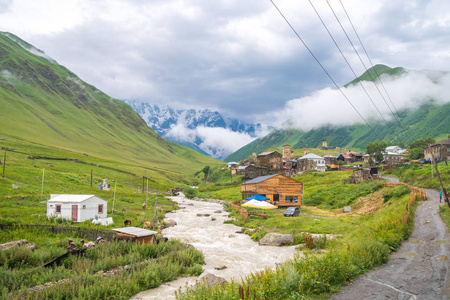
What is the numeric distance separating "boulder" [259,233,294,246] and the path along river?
70 centimetres

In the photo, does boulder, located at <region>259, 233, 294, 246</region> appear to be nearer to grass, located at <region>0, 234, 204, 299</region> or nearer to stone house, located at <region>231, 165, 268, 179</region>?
grass, located at <region>0, 234, 204, 299</region>

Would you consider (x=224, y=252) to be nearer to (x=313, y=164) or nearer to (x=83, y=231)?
→ (x=83, y=231)

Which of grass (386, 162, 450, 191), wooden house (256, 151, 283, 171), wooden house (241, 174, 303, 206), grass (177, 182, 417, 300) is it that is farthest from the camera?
wooden house (256, 151, 283, 171)

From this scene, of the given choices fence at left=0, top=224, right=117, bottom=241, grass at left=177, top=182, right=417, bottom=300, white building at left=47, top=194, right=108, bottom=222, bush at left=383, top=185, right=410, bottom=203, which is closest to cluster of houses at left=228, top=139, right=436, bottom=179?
bush at left=383, top=185, right=410, bottom=203

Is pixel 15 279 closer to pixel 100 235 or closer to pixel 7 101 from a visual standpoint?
pixel 100 235

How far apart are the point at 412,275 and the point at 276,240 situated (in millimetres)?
14102

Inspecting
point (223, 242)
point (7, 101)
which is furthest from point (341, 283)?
point (7, 101)

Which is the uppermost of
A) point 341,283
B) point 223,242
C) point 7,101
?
point 7,101

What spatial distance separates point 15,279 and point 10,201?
1090 inches

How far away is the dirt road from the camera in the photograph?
10.9 meters

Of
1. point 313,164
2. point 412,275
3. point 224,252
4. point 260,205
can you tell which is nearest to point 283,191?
point 260,205

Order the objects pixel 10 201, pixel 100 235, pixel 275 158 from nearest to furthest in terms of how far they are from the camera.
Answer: pixel 100 235 → pixel 10 201 → pixel 275 158

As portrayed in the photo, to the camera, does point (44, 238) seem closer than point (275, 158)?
Yes

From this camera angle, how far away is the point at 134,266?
17812 millimetres
